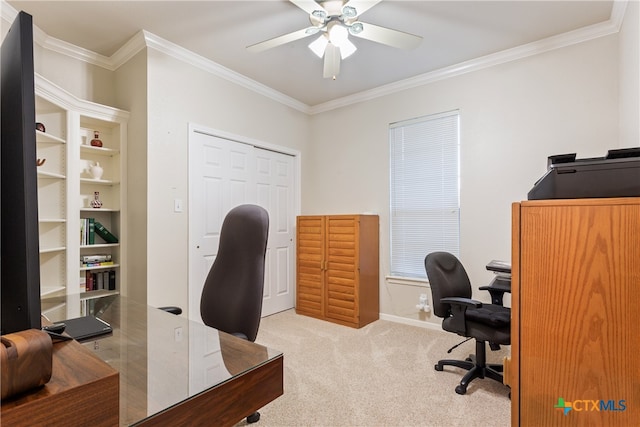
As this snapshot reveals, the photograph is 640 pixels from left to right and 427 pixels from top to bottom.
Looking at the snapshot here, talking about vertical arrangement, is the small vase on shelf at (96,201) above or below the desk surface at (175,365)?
above

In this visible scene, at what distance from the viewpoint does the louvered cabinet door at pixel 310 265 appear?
383cm

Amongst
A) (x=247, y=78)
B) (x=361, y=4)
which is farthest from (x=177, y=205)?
(x=361, y=4)

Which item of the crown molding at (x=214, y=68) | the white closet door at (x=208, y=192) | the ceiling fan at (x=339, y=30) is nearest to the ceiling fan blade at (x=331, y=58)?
the ceiling fan at (x=339, y=30)

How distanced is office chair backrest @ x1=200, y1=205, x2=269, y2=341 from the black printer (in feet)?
4.08

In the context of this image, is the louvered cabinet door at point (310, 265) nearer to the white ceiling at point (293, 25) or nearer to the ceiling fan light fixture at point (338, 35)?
the white ceiling at point (293, 25)

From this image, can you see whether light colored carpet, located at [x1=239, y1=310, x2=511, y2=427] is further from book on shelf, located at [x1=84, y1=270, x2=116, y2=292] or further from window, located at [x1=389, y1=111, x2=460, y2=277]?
book on shelf, located at [x1=84, y1=270, x2=116, y2=292]

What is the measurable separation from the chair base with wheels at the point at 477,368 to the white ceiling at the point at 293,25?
2.54 meters

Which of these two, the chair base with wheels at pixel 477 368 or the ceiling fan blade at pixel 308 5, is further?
the chair base with wheels at pixel 477 368

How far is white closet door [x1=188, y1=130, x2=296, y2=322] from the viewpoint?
10.5ft

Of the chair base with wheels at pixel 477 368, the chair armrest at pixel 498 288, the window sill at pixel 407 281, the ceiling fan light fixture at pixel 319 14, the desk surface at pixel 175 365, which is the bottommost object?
the chair base with wheels at pixel 477 368

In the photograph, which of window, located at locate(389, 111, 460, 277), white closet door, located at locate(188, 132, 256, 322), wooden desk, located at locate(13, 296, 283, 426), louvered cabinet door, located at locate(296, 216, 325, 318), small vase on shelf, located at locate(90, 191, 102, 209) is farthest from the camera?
louvered cabinet door, located at locate(296, 216, 325, 318)

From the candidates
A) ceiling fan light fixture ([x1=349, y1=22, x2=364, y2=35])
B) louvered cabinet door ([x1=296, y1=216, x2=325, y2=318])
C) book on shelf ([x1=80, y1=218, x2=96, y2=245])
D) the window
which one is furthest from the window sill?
book on shelf ([x1=80, y1=218, x2=96, y2=245])

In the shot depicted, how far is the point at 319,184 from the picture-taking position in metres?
4.43

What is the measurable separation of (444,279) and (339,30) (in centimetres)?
202
